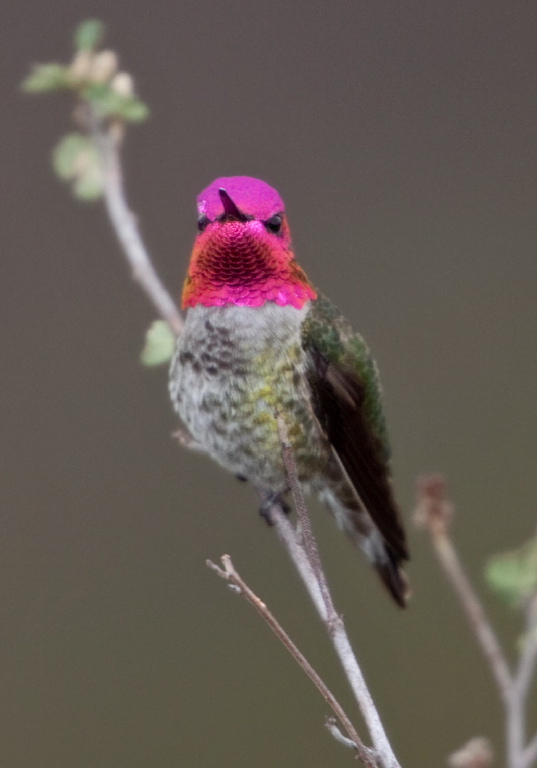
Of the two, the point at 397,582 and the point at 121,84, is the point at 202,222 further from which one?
the point at 397,582

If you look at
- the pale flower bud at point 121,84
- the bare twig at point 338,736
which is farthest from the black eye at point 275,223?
the bare twig at point 338,736

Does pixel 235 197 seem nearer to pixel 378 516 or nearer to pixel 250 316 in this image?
pixel 250 316

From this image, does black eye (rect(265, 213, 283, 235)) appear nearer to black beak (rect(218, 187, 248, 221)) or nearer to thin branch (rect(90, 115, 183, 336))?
black beak (rect(218, 187, 248, 221))

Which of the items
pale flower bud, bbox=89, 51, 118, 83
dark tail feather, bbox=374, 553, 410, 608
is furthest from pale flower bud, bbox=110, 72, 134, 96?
dark tail feather, bbox=374, 553, 410, 608

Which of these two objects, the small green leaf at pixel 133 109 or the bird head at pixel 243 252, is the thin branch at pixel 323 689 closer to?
the bird head at pixel 243 252

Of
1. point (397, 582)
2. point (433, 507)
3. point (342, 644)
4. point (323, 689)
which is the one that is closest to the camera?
point (323, 689)

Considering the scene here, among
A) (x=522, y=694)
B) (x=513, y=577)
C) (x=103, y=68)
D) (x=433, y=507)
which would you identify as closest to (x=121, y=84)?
(x=103, y=68)

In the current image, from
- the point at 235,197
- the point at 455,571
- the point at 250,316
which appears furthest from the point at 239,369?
the point at 455,571
